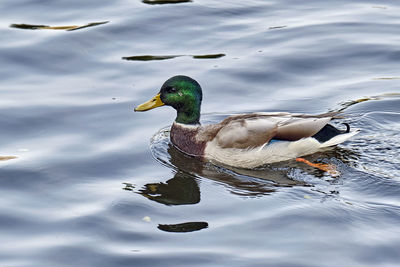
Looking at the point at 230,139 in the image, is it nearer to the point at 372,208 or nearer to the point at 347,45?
the point at 372,208

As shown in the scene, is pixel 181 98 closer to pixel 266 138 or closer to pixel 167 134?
pixel 167 134

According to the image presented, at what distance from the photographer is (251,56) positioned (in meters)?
11.8

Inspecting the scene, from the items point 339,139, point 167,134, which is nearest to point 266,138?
point 339,139

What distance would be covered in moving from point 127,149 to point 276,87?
7.94ft

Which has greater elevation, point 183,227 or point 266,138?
point 266,138

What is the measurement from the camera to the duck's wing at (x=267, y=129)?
9062 millimetres

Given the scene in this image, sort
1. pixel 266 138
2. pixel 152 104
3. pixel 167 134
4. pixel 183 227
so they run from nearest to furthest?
1. pixel 183 227
2. pixel 266 138
3. pixel 152 104
4. pixel 167 134

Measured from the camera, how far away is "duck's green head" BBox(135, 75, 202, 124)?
31.2ft

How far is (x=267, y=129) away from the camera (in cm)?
906

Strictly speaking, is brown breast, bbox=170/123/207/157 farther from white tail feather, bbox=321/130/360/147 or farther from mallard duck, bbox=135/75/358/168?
white tail feather, bbox=321/130/360/147

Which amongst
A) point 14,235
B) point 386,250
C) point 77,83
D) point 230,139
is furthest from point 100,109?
point 386,250

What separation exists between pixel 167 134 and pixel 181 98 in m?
0.54

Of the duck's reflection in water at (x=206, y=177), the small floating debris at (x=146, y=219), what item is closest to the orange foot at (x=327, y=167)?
the duck's reflection in water at (x=206, y=177)

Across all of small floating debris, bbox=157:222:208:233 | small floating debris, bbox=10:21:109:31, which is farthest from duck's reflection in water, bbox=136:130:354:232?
small floating debris, bbox=10:21:109:31
